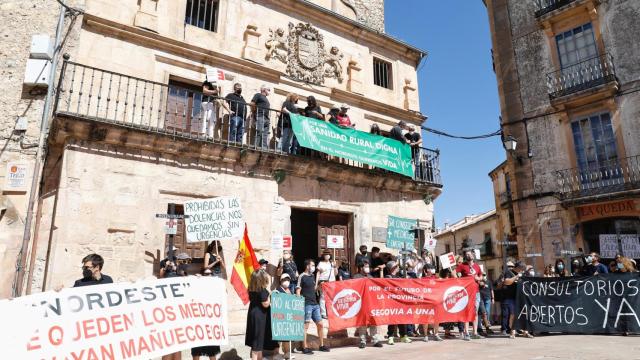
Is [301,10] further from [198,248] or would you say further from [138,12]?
[198,248]

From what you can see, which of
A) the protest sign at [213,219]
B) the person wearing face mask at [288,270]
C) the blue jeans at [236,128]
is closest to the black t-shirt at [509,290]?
the person wearing face mask at [288,270]

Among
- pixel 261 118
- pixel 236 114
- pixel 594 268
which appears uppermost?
pixel 261 118

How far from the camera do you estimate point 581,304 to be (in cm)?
963

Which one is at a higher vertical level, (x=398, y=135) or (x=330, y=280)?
(x=398, y=135)

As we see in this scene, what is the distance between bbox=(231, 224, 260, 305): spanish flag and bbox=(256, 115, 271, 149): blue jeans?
9.75 ft

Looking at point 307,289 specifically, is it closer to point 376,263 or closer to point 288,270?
point 288,270

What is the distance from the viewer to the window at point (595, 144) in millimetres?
15945

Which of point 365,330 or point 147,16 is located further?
point 147,16

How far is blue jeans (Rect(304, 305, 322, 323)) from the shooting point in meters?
8.35

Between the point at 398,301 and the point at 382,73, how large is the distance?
30.4 ft

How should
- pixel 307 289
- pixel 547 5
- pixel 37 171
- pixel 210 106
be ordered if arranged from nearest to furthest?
pixel 307 289, pixel 37 171, pixel 210 106, pixel 547 5

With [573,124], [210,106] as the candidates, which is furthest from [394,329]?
[573,124]

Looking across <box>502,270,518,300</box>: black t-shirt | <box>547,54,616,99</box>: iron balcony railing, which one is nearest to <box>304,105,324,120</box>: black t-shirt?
<box>502,270,518,300</box>: black t-shirt

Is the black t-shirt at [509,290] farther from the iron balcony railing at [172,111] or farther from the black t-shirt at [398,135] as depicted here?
the black t-shirt at [398,135]
